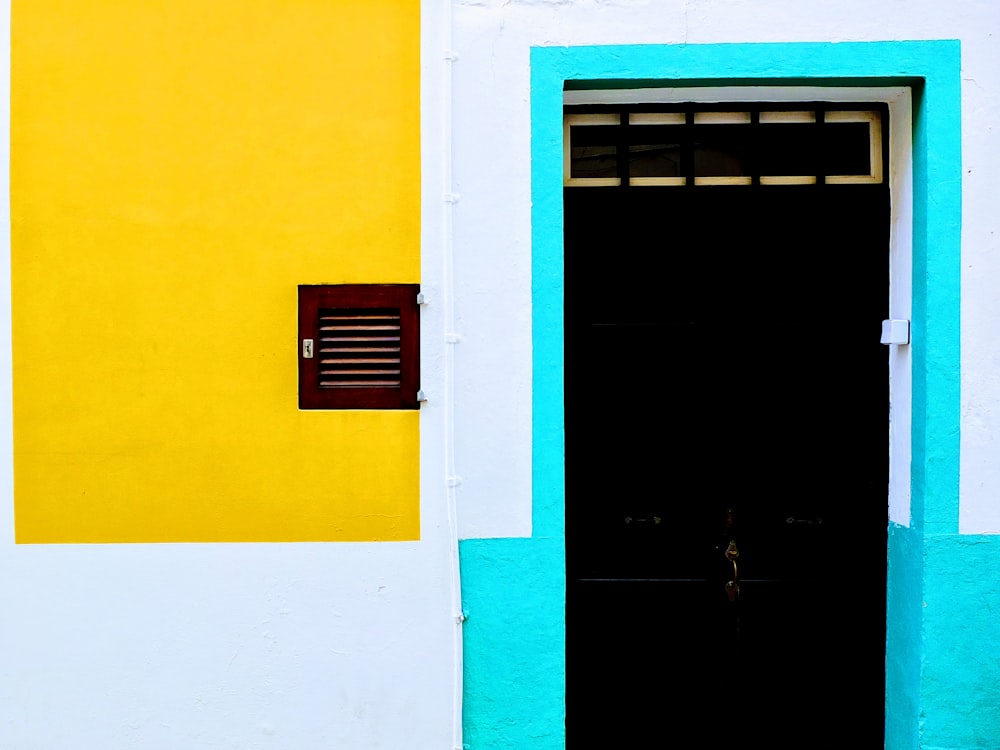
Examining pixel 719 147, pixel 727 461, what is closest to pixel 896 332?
pixel 727 461

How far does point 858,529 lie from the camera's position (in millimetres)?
3461

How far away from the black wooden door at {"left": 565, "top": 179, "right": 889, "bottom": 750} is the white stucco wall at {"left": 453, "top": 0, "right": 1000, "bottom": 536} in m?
0.33

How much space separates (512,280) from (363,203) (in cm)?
61

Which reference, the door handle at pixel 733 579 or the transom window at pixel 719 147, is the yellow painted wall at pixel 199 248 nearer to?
the transom window at pixel 719 147

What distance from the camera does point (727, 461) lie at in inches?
137

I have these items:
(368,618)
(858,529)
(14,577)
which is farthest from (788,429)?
(14,577)

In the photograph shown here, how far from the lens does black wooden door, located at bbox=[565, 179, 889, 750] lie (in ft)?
11.3

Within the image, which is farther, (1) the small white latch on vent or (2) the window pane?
(2) the window pane

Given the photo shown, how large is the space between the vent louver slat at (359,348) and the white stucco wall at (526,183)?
0.26 meters

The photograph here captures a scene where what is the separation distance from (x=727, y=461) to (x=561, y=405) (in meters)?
0.75

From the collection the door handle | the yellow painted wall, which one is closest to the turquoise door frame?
the yellow painted wall

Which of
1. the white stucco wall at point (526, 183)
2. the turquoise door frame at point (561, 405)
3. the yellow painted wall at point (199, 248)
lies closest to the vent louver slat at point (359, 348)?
the yellow painted wall at point (199, 248)

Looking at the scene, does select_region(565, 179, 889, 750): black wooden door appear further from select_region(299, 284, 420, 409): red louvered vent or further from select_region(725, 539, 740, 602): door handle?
select_region(299, 284, 420, 409): red louvered vent

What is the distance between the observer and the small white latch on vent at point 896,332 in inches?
128
